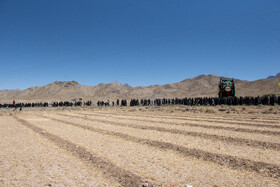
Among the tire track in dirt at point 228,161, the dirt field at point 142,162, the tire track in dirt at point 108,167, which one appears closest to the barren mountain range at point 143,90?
the dirt field at point 142,162

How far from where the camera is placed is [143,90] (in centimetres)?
10312

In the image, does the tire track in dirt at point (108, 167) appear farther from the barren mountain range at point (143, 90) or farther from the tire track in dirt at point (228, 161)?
the barren mountain range at point (143, 90)

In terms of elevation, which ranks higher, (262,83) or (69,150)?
(262,83)

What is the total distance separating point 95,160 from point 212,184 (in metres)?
3.07

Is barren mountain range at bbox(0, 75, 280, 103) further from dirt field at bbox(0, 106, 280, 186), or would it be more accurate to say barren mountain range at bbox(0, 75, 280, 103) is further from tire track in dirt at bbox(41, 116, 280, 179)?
tire track in dirt at bbox(41, 116, 280, 179)

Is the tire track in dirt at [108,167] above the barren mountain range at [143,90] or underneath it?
underneath

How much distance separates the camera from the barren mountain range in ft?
234

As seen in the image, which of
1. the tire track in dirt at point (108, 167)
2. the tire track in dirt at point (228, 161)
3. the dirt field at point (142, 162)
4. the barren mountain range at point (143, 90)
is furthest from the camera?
the barren mountain range at point (143, 90)

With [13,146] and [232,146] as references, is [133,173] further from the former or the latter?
[13,146]

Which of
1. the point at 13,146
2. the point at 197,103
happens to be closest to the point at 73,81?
the point at 197,103

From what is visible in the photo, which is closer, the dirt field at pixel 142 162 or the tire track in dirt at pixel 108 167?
the tire track in dirt at pixel 108 167

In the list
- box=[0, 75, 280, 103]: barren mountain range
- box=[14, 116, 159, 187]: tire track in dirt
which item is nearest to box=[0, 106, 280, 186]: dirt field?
box=[14, 116, 159, 187]: tire track in dirt

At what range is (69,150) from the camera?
6.92m

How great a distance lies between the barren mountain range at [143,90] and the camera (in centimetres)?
7124
